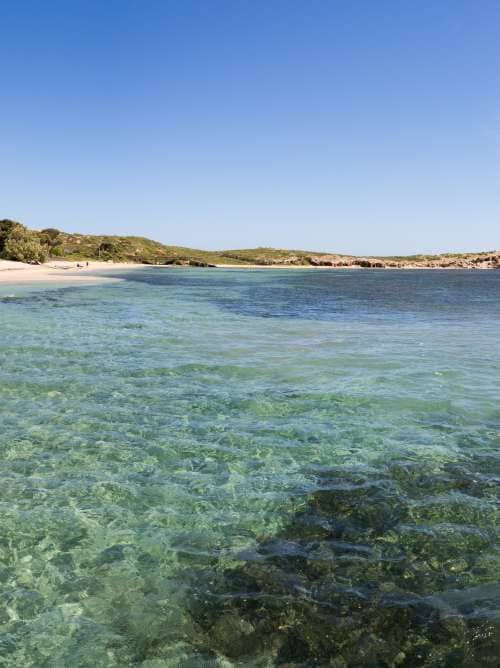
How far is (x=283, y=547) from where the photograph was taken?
7.62 meters

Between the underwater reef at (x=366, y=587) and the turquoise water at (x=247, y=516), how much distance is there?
0.03 m

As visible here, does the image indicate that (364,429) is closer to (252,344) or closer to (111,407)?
(111,407)

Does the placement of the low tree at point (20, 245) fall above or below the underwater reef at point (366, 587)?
above

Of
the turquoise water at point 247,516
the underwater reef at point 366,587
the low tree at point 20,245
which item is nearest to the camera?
the underwater reef at point 366,587

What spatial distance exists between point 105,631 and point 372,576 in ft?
11.9

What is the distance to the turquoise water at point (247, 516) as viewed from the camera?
5.84m

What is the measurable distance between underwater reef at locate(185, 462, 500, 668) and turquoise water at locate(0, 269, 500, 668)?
0.08 feet

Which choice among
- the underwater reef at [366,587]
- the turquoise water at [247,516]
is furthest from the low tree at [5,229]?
the underwater reef at [366,587]

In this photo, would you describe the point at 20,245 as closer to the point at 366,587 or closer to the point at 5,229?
the point at 5,229

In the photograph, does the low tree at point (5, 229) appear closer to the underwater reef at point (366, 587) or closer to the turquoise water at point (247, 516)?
the turquoise water at point (247, 516)

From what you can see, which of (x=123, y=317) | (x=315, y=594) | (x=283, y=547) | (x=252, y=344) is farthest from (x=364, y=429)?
(x=123, y=317)

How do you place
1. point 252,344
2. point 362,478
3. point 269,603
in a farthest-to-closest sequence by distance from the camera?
point 252,344 < point 362,478 < point 269,603

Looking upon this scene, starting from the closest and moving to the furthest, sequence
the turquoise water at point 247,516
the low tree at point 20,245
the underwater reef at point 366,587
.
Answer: the underwater reef at point 366,587 → the turquoise water at point 247,516 → the low tree at point 20,245

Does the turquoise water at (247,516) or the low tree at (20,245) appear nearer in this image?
the turquoise water at (247,516)
